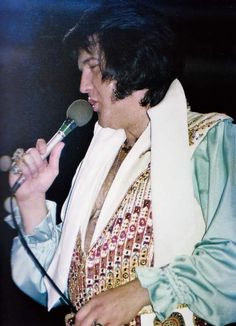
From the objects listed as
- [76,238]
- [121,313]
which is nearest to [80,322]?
[121,313]

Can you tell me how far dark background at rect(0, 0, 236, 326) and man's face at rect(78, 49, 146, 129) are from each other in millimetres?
97

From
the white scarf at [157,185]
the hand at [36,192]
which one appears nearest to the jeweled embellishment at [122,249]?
the white scarf at [157,185]

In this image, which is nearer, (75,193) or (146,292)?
(146,292)

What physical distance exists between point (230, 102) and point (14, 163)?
1.62ft

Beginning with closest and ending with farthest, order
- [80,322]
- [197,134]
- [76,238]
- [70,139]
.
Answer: [80,322]
[197,134]
[76,238]
[70,139]

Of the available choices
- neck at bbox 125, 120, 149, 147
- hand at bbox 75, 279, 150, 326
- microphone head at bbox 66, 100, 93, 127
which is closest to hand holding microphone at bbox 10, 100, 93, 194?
microphone head at bbox 66, 100, 93, 127

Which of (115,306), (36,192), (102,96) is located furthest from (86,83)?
(115,306)

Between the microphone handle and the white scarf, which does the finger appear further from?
the white scarf

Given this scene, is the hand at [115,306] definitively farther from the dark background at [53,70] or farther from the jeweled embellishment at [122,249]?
the dark background at [53,70]

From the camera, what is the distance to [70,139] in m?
0.94

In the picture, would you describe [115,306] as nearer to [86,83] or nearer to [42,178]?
[42,178]

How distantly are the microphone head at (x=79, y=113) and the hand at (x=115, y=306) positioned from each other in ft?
1.03

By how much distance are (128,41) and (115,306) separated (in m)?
0.50

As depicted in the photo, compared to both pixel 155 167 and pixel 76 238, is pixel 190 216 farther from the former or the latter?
pixel 76 238
